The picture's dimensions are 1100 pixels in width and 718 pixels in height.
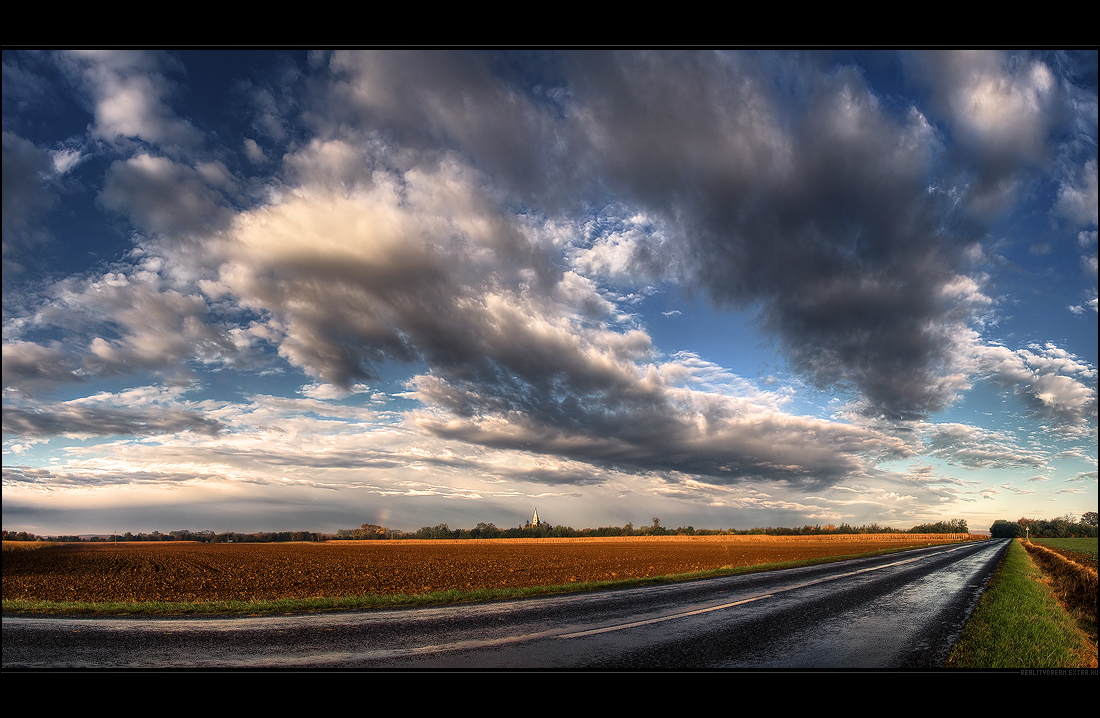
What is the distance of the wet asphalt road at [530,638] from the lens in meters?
6.91

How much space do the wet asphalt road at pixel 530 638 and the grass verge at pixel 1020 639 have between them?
0.36m

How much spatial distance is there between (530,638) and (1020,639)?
9174 mm

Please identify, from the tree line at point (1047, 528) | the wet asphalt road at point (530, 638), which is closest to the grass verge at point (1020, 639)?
the wet asphalt road at point (530, 638)

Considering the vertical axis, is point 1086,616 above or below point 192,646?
below

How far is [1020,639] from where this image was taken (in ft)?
30.0

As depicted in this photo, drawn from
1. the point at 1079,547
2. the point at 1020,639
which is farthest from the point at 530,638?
the point at 1079,547

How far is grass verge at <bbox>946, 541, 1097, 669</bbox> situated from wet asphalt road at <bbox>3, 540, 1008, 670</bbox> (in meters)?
0.36

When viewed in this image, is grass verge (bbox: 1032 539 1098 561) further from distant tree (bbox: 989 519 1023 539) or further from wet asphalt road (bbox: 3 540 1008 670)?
distant tree (bbox: 989 519 1023 539)
